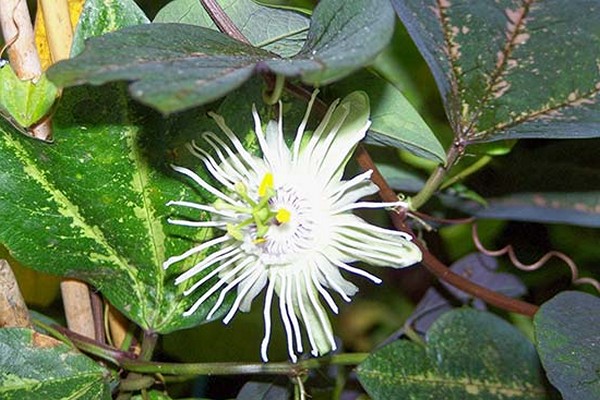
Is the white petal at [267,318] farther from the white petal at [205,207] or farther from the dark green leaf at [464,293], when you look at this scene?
the dark green leaf at [464,293]

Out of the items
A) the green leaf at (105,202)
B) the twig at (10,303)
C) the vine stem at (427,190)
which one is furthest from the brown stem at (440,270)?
the twig at (10,303)

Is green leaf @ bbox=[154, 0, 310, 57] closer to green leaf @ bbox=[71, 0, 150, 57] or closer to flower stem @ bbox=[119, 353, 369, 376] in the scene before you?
green leaf @ bbox=[71, 0, 150, 57]

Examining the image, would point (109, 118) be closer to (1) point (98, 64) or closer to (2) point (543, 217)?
(1) point (98, 64)

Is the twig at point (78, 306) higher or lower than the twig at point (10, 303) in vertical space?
lower

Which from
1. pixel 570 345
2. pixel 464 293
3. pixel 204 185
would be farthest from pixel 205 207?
pixel 464 293

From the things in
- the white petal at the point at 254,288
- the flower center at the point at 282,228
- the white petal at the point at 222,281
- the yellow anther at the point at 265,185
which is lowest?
the white petal at the point at 254,288

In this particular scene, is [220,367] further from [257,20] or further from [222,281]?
[257,20]

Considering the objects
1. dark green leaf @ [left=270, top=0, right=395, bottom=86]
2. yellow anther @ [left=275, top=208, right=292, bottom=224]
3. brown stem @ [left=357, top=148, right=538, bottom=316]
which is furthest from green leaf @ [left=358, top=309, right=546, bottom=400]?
dark green leaf @ [left=270, top=0, right=395, bottom=86]

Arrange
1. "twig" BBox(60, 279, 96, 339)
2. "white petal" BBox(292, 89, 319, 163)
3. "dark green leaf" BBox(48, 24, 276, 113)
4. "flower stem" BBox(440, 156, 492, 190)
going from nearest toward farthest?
"dark green leaf" BBox(48, 24, 276, 113) < "white petal" BBox(292, 89, 319, 163) < "twig" BBox(60, 279, 96, 339) < "flower stem" BBox(440, 156, 492, 190)
